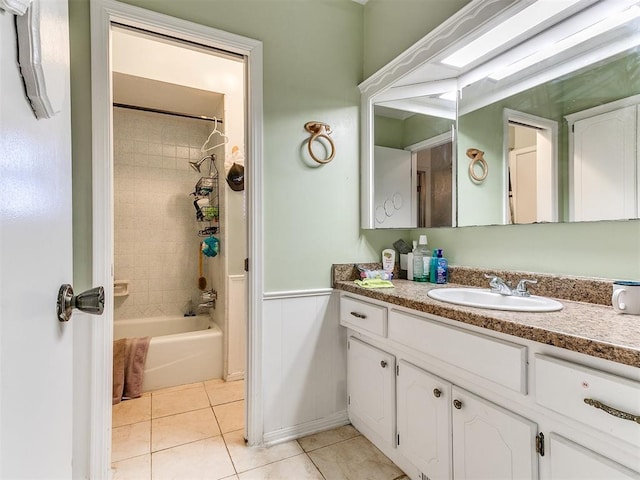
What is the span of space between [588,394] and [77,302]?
1188 millimetres

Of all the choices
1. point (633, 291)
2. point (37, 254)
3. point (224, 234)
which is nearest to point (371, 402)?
point (633, 291)

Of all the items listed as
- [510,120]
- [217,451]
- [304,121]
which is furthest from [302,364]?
[510,120]

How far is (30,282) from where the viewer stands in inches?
17.7

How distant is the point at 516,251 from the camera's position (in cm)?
158

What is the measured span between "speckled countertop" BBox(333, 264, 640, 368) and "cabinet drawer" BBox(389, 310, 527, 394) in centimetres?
5

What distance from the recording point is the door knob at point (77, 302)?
0.60m

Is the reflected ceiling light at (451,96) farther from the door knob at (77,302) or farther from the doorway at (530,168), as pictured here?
the door knob at (77,302)

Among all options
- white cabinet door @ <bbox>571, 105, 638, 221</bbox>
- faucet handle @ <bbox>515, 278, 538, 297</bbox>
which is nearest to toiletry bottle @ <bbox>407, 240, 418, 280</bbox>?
faucet handle @ <bbox>515, 278, 538, 297</bbox>

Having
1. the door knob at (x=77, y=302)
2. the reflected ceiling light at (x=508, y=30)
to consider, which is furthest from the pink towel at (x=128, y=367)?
the reflected ceiling light at (x=508, y=30)

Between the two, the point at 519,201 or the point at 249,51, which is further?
the point at 249,51

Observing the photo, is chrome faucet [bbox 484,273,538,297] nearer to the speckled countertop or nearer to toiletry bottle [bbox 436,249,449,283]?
the speckled countertop

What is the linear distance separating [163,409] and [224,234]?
1390mm

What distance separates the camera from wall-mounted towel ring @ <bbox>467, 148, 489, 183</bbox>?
1.65m

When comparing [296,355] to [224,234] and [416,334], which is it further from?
[224,234]
